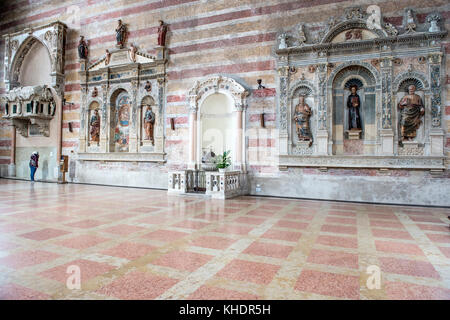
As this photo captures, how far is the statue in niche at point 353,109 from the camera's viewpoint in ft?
28.0

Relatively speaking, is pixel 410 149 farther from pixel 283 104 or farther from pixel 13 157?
pixel 13 157

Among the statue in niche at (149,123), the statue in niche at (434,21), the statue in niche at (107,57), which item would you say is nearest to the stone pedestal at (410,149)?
the statue in niche at (434,21)

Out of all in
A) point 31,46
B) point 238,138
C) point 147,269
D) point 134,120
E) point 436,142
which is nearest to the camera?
point 147,269

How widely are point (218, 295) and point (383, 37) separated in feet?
27.6

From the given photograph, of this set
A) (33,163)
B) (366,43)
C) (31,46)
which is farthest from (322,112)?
(31,46)

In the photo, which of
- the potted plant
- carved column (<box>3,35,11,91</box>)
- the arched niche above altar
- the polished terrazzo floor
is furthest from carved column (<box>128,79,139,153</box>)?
carved column (<box>3,35,11,91</box>)

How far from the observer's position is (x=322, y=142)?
8.70 metres

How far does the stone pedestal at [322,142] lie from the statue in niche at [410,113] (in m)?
1.96

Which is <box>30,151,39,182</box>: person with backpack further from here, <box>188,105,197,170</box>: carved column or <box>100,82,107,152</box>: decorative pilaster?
<box>188,105,197,170</box>: carved column

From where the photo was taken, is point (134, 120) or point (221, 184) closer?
point (221, 184)

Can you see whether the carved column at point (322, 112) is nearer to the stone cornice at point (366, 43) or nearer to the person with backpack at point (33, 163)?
the stone cornice at point (366, 43)

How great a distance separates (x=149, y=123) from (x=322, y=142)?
6.48 meters

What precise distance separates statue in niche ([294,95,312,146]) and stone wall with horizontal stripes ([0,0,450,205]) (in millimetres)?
783
